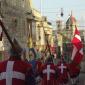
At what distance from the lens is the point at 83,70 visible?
149 ft

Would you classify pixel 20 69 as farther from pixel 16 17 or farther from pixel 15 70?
pixel 16 17

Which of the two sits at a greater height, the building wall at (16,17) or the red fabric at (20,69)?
the red fabric at (20,69)

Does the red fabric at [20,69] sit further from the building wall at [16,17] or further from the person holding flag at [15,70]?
the building wall at [16,17]

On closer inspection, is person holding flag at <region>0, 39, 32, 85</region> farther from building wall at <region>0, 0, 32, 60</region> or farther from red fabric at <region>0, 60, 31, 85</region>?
building wall at <region>0, 0, 32, 60</region>

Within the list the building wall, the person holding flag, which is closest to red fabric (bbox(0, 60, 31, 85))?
the person holding flag

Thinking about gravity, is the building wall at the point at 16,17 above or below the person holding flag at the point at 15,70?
below

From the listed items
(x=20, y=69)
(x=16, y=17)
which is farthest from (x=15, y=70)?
(x=16, y=17)

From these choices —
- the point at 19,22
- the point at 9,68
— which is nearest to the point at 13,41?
the point at 9,68

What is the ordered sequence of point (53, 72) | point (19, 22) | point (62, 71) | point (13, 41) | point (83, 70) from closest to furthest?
point (13, 41) → point (53, 72) → point (62, 71) → point (83, 70) → point (19, 22)

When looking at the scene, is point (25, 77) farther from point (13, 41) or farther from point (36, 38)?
point (36, 38)

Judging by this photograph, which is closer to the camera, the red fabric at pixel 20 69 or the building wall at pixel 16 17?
the red fabric at pixel 20 69

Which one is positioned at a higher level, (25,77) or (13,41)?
(13,41)

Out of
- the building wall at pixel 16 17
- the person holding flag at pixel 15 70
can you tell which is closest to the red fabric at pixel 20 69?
the person holding flag at pixel 15 70

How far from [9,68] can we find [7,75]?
0.36 feet
